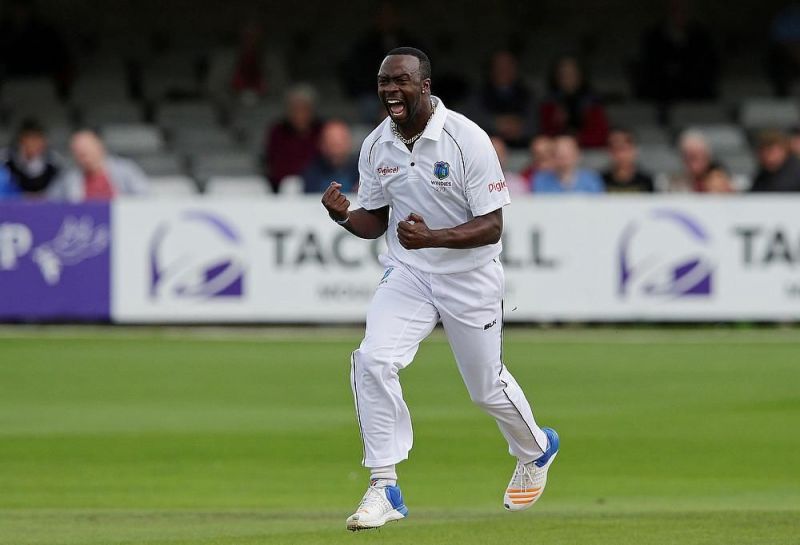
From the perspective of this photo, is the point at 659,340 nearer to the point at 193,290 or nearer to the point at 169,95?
the point at 193,290

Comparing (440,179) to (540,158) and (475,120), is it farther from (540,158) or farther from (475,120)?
(475,120)

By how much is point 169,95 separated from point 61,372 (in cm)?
914

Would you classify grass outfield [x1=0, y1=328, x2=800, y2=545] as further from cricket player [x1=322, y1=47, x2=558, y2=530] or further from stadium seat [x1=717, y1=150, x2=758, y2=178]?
stadium seat [x1=717, y1=150, x2=758, y2=178]

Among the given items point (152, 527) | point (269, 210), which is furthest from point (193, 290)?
point (152, 527)

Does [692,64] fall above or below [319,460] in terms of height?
above

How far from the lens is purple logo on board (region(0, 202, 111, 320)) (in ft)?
58.4

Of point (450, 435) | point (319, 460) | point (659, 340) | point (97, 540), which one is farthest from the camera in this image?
point (659, 340)

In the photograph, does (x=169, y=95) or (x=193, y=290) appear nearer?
(x=193, y=290)

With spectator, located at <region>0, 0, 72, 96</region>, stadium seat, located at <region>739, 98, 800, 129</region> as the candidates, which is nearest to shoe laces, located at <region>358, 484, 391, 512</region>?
stadium seat, located at <region>739, 98, 800, 129</region>

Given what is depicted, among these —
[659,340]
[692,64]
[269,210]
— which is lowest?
[659,340]

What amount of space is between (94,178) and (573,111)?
6146mm

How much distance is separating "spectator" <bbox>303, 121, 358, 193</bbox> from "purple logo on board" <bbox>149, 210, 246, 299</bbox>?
1.12 meters

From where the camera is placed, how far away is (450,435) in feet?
38.4

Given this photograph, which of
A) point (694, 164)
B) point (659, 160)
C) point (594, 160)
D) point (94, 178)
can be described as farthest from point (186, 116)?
point (694, 164)
